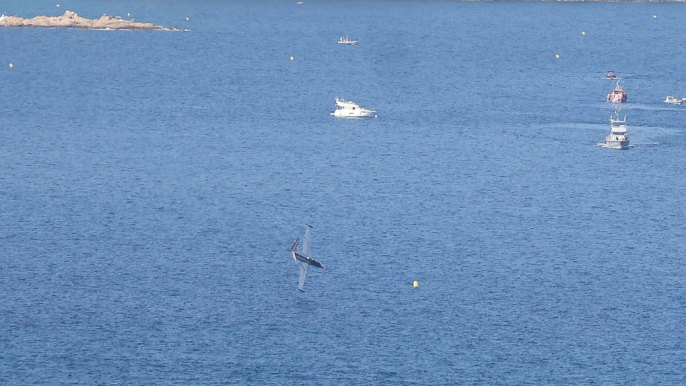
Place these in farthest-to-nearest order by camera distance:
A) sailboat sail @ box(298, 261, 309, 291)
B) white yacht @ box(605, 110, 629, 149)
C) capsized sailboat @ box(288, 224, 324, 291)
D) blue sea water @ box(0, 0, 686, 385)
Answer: white yacht @ box(605, 110, 629, 149) → capsized sailboat @ box(288, 224, 324, 291) → sailboat sail @ box(298, 261, 309, 291) → blue sea water @ box(0, 0, 686, 385)

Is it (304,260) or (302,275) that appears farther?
(304,260)

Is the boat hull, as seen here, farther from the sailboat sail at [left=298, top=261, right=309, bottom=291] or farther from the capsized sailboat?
the sailboat sail at [left=298, top=261, right=309, bottom=291]

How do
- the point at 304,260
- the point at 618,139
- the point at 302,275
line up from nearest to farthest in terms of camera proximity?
the point at 302,275, the point at 304,260, the point at 618,139

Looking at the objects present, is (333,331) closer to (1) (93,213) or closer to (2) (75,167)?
(1) (93,213)

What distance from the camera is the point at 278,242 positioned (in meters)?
145

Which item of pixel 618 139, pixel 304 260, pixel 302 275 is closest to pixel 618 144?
pixel 618 139

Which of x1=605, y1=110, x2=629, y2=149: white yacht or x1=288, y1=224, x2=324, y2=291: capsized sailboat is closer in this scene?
x1=288, y1=224, x2=324, y2=291: capsized sailboat

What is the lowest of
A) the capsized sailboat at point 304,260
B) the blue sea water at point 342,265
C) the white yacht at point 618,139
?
the blue sea water at point 342,265

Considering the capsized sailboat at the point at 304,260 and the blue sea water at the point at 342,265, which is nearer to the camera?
the blue sea water at the point at 342,265

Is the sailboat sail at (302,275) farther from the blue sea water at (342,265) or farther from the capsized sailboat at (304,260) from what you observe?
the blue sea water at (342,265)

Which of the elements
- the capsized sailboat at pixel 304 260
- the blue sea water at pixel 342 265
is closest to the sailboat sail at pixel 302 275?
the capsized sailboat at pixel 304 260

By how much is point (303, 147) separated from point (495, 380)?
302ft

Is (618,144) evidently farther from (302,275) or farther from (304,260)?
(302,275)

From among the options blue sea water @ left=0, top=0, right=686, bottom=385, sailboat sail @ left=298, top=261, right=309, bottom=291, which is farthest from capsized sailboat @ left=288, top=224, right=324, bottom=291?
blue sea water @ left=0, top=0, right=686, bottom=385
